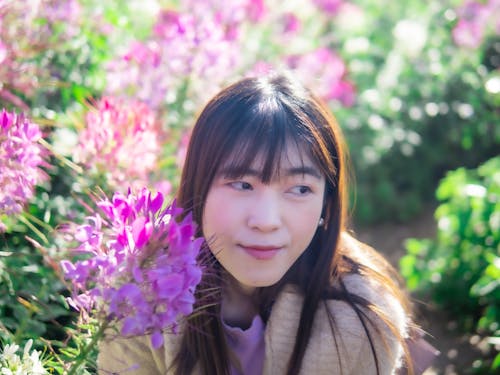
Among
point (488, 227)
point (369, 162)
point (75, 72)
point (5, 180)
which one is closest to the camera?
point (5, 180)

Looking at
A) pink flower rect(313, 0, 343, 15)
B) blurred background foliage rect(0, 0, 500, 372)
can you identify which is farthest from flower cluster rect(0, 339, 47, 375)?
pink flower rect(313, 0, 343, 15)

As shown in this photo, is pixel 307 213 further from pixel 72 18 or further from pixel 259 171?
pixel 72 18

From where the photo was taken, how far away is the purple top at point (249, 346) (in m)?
1.81

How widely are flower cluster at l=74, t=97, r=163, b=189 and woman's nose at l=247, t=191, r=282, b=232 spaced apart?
43cm

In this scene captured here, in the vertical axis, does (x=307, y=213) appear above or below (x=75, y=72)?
below

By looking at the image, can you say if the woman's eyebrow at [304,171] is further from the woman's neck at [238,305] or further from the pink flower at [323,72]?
the pink flower at [323,72]

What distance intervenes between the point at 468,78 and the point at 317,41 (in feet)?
3.56

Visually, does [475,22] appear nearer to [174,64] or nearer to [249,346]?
[174,64]

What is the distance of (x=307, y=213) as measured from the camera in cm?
160

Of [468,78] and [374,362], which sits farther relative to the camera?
[468,78]

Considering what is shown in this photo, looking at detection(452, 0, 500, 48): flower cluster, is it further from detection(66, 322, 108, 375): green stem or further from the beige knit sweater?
detection(66, 322, 108, 375): green stem

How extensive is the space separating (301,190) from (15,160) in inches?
24.1

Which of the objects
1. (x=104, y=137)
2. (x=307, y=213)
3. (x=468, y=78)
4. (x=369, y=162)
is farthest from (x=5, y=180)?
(x=468, y=78)

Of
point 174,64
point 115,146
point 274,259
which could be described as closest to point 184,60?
point 174,64
